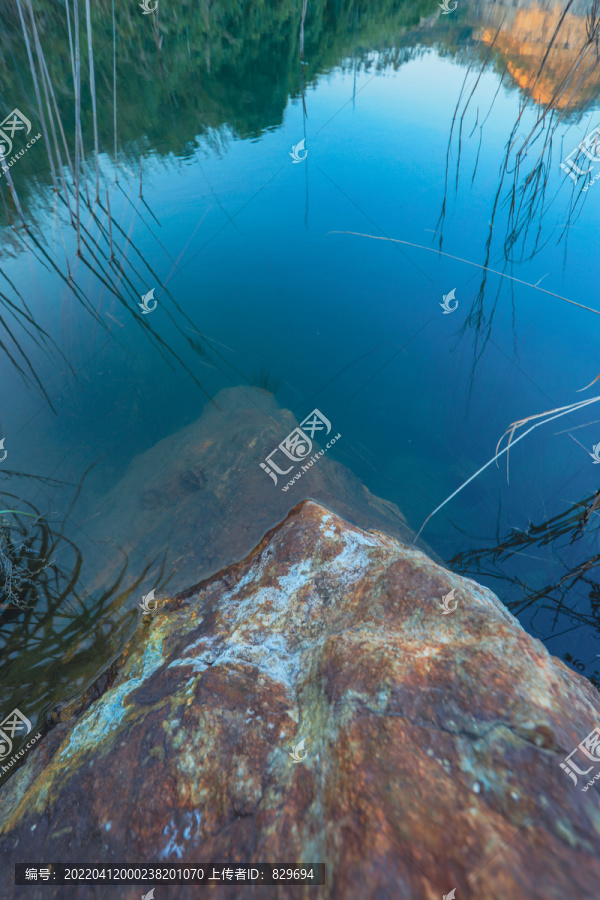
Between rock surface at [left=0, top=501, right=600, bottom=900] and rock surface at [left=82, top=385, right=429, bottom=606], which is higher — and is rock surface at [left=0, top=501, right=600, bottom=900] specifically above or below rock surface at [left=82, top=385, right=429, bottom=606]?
above

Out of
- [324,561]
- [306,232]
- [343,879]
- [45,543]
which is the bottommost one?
[45,543]

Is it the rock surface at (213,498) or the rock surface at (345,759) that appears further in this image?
the rock surface at (213,498)

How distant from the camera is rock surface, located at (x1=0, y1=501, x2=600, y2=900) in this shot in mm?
1020

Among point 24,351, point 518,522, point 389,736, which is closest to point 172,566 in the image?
point 389,736

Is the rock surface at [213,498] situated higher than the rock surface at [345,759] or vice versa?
the rock surface at [345,759]

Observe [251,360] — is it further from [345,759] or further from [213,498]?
[345,759]

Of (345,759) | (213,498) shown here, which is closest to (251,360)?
(213,498)

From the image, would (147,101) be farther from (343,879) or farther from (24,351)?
(343,879)

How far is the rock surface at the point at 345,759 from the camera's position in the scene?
3.34 ft

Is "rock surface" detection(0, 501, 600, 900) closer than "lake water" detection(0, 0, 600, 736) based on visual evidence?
Yes

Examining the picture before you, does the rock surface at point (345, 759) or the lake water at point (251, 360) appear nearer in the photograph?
the rock surface at point (345, 759)

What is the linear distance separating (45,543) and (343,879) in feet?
9.62

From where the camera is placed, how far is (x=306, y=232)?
226 inches

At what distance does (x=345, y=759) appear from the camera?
128 centimetres
